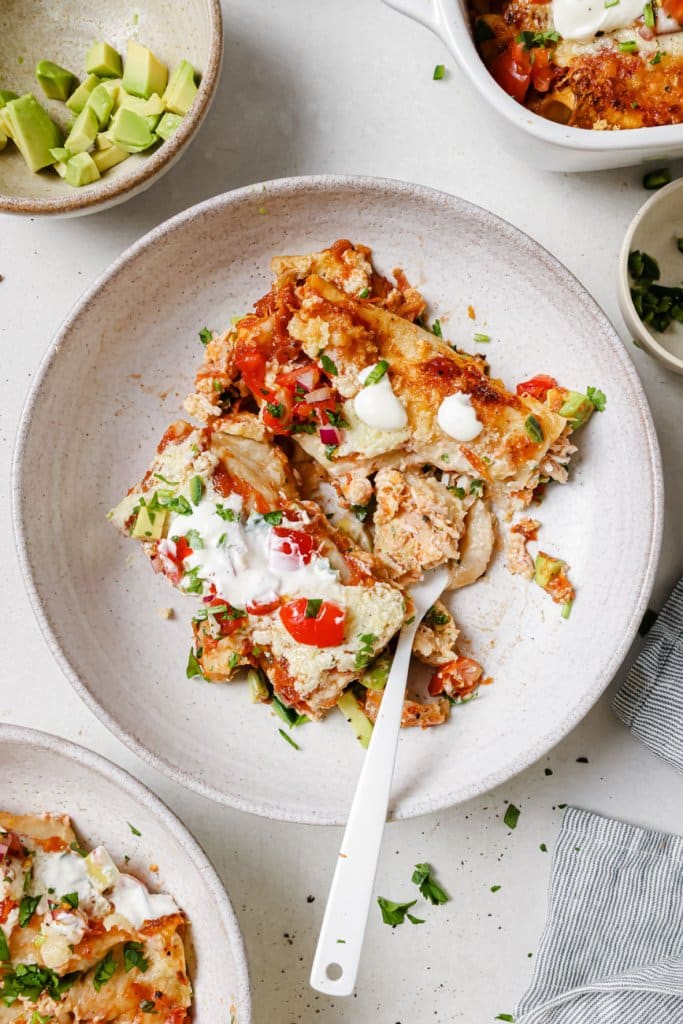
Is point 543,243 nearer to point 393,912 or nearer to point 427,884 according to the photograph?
point 427,884

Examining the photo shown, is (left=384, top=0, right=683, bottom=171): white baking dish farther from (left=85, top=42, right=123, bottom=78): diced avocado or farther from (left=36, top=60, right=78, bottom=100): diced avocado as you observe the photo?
(left=36, top=60, right=78, bottom=100): diced avocado

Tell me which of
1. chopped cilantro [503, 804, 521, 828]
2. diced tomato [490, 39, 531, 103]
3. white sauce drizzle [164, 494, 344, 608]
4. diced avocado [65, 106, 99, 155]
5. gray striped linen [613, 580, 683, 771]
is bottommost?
chopped cilantro [503, 804, 521, 828]

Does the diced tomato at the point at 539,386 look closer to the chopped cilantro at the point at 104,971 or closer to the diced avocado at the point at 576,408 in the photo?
the diced avocado at the point at 576,408

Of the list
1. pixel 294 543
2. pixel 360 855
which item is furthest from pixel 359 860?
pixel 294 543

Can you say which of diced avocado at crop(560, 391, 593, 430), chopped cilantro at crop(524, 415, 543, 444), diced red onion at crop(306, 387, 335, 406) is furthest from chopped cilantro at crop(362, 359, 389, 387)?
diced avocado at crop(560, 391, 593, 430)

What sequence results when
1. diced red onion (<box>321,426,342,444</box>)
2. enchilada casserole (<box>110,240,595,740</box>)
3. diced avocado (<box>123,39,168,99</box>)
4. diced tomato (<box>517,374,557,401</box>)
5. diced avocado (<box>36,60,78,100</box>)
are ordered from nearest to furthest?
enchilada casserole (<box>110,240,595,740</box>), diced red onion (<box>321,426,342,444</box>), diced tomato (<box>517,374,557,401</box>), diced avocado (<box>123,39,168,99</box>), diced avocado (<box>36,60,78,100</box>)
